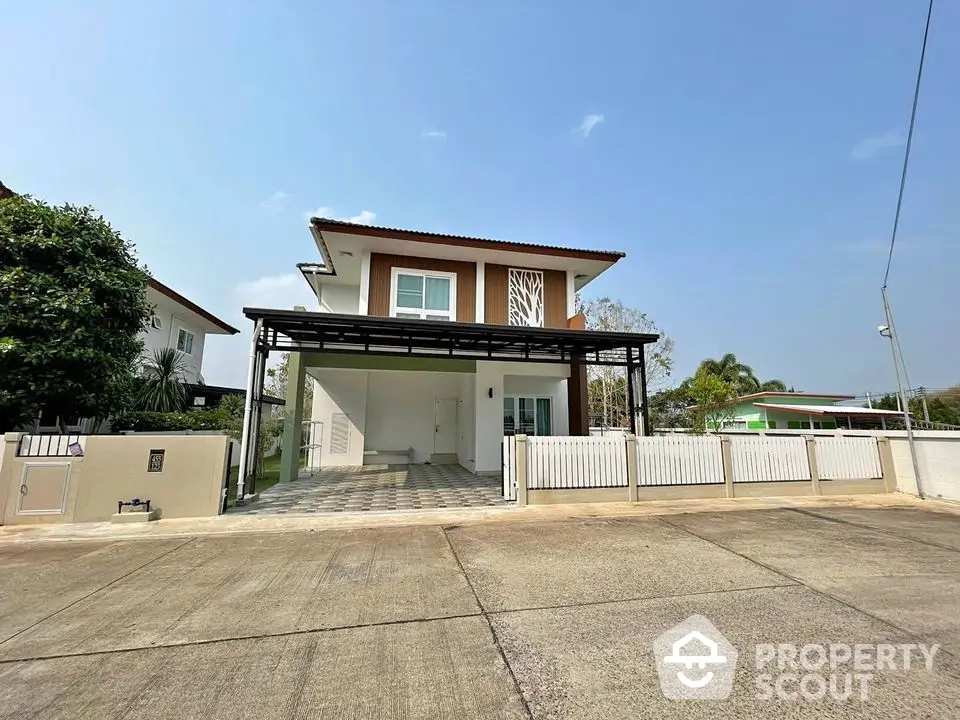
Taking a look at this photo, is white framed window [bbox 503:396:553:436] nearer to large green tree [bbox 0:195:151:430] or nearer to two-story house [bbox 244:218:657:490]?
two-story house [bbox 244:218:657:490]

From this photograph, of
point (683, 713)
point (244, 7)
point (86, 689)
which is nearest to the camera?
point (683, 713)

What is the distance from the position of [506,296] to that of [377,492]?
680 centimetres

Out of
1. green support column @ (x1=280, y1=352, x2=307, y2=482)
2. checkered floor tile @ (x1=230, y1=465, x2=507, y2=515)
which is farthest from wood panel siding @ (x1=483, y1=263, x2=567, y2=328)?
green support column @ (x1=280, y1=352, x2=307, y2=482)

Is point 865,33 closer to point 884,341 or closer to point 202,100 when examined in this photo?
point 884,341

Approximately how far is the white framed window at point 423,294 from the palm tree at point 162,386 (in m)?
9.00

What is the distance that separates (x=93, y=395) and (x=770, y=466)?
1511 cm

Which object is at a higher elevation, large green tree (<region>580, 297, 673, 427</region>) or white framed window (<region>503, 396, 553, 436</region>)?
large green tree (<region>580, 297, 673, 427</region>)

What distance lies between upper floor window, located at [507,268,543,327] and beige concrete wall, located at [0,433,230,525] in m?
8.33

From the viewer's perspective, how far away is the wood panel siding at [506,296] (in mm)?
12305

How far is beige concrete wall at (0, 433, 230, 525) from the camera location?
21.0 ft

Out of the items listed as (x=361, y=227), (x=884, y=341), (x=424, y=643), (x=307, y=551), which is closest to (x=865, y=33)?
(x=884, y=341)

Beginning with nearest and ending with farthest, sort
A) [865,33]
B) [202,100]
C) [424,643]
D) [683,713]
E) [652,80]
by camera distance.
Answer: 1. [683,713]
2. [424,643]
3. [865,33]
4. [202,100]
5. [652,80]

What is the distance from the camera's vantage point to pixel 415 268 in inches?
469

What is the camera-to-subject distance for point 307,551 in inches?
207
